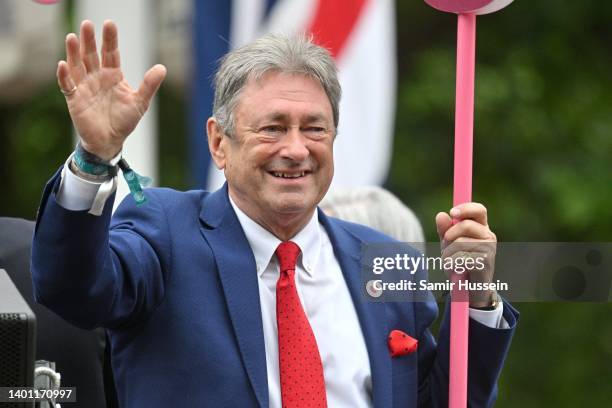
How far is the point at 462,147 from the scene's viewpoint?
10.6 ft

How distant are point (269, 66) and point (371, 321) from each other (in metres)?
0.59

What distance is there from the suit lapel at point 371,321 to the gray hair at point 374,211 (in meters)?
0.92

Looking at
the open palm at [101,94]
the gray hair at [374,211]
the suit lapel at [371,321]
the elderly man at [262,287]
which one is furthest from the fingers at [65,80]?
the gray hair at [374,211]

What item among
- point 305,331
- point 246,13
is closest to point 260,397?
point 305,331

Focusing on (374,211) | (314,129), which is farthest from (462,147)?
(374,211)

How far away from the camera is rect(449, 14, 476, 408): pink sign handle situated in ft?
10.6

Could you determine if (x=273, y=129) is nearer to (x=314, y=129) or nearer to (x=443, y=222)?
(x=314, y=129)

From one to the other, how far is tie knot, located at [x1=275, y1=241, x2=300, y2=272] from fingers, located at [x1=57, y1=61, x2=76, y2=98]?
0.66m

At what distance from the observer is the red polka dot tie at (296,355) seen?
10.4 ft

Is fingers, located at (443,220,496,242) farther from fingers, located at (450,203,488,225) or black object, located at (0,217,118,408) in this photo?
black object, located at (0,217,118,408)

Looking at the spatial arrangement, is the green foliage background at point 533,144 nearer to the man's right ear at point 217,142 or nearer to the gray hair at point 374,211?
the gray hair at point 374,211

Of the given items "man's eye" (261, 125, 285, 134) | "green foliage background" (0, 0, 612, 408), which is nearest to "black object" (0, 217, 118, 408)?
"man's eye" (261, 125, 285, 134)

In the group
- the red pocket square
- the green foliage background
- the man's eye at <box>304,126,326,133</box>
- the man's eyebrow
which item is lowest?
the red pocket square

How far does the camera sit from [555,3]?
9672 mm
